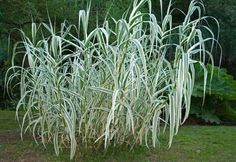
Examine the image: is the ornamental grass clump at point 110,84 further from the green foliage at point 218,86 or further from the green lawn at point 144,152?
the green foliage at point 218,86

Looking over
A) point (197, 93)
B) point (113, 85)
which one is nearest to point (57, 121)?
point (113, 85)

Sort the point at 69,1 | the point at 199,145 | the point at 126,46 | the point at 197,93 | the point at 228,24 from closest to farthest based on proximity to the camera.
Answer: the point at 126,46, the point at 199,145, the point at 69,1, the point at 197,93, the point at 228,24

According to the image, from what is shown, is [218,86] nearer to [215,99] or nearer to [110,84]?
[215,99]

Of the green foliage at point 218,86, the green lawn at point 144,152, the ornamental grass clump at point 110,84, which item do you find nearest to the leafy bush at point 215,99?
the green foliage at point 218,86

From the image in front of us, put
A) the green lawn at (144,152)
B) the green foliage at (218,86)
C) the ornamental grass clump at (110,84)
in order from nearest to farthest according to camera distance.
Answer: the ornamental grass clump at (110,84)
the green lawn at (144,152)
the green foliage at (218,86)

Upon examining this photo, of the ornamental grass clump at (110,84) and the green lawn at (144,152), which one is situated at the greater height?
the ornamental grass clump at (110,84)

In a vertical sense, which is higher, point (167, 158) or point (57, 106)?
point (57, 106)

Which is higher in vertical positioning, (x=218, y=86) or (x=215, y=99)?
(x=218, y=86)

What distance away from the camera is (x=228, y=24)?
11055 millimetres

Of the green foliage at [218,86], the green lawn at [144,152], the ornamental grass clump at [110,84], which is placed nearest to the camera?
the ornamental grass clump at [110,84]

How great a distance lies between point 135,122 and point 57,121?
75cm

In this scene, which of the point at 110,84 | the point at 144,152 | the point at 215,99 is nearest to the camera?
the point at 110,84

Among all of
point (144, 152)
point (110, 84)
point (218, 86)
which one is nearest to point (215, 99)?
point (218, 86)

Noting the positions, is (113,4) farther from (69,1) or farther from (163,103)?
(163,103)
